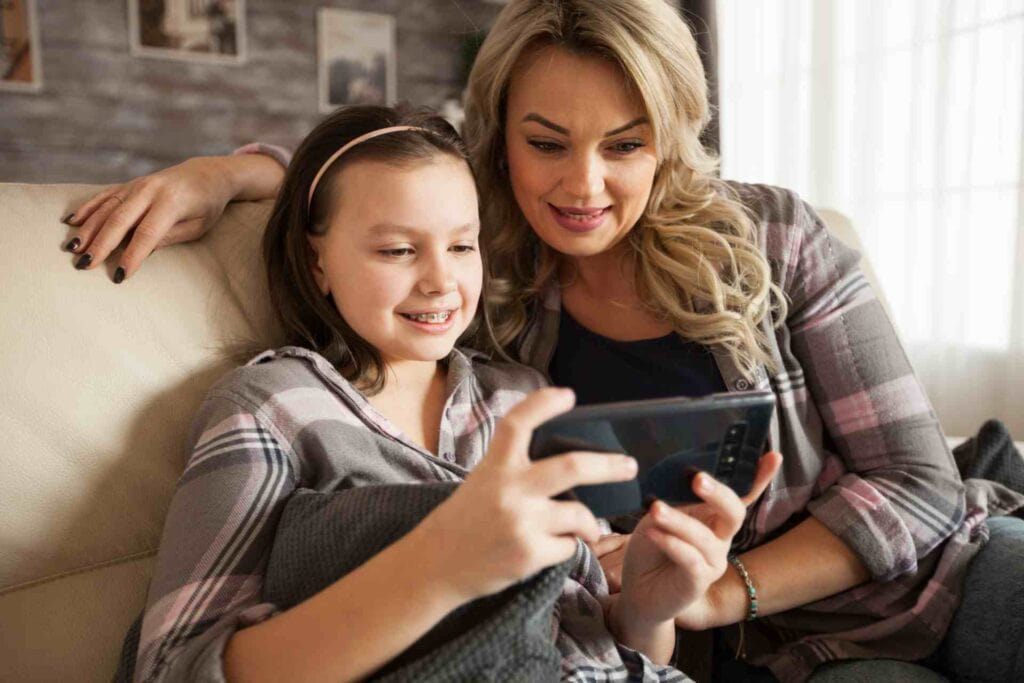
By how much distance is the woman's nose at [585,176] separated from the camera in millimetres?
1177

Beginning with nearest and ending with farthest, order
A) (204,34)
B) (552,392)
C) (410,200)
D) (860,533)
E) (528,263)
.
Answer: (552,392), (410,200), (860,533), (528,263), (204,34)

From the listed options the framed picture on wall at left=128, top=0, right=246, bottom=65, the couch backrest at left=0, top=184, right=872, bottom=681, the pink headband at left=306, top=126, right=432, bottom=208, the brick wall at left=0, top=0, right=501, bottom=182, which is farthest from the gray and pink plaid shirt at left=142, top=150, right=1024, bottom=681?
the framed picture on wall at left=128, top=0, right=246, bottom=65

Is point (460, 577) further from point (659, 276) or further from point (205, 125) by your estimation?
point (205, 125)

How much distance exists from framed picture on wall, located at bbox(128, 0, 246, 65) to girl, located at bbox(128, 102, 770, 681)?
9.13ft

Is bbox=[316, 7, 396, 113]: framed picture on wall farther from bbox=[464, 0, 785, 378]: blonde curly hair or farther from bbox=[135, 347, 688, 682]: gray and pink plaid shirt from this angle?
bbox=[135, 347, 688, 682]: gray and pink plaid shirt

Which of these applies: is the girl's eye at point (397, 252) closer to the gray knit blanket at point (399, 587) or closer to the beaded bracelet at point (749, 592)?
the gray knit blanket at point (399, 587)

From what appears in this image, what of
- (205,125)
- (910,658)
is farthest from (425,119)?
(205,125)

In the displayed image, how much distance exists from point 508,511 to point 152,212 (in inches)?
26.6

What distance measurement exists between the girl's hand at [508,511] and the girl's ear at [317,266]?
0.51 meters

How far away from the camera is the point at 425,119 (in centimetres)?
121

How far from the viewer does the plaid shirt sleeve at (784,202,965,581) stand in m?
1.18

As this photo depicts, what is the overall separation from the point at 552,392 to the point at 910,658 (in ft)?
2.56

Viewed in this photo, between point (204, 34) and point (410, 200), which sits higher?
point (204, 34)

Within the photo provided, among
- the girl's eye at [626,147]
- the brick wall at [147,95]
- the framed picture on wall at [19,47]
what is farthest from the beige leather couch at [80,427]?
the framed picture on wall at [19,47]
